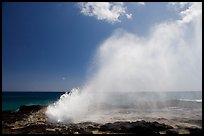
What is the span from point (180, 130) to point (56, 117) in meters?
11.8

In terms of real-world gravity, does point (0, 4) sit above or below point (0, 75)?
above

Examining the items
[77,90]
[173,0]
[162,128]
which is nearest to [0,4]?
[173,0]

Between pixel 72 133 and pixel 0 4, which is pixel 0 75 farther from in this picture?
pixel 72 133

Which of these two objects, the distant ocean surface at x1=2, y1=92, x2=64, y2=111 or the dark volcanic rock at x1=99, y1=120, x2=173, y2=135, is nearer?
the dark volcanic rock at x1=99, y1=120, x2=173, y2=135

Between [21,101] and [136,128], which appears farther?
[21,101]

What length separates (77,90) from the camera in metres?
42.8

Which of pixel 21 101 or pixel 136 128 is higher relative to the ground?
pixel 136 128

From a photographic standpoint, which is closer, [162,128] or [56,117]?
[162,128]

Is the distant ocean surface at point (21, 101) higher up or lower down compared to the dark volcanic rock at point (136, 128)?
lower down

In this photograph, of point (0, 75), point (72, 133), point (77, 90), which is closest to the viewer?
point (0, 75)

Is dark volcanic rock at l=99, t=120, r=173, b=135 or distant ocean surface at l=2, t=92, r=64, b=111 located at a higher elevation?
dark volcanic rock at l=99, t=120, r=173, b=135

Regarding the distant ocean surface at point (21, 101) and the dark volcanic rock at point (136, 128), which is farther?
the distant ocean surface at point (21, 101)

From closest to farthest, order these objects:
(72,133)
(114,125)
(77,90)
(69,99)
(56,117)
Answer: (72,133)
(114,125)
(56,117)
(69,99)
(77,90)

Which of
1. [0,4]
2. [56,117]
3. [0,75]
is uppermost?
[0,4]
